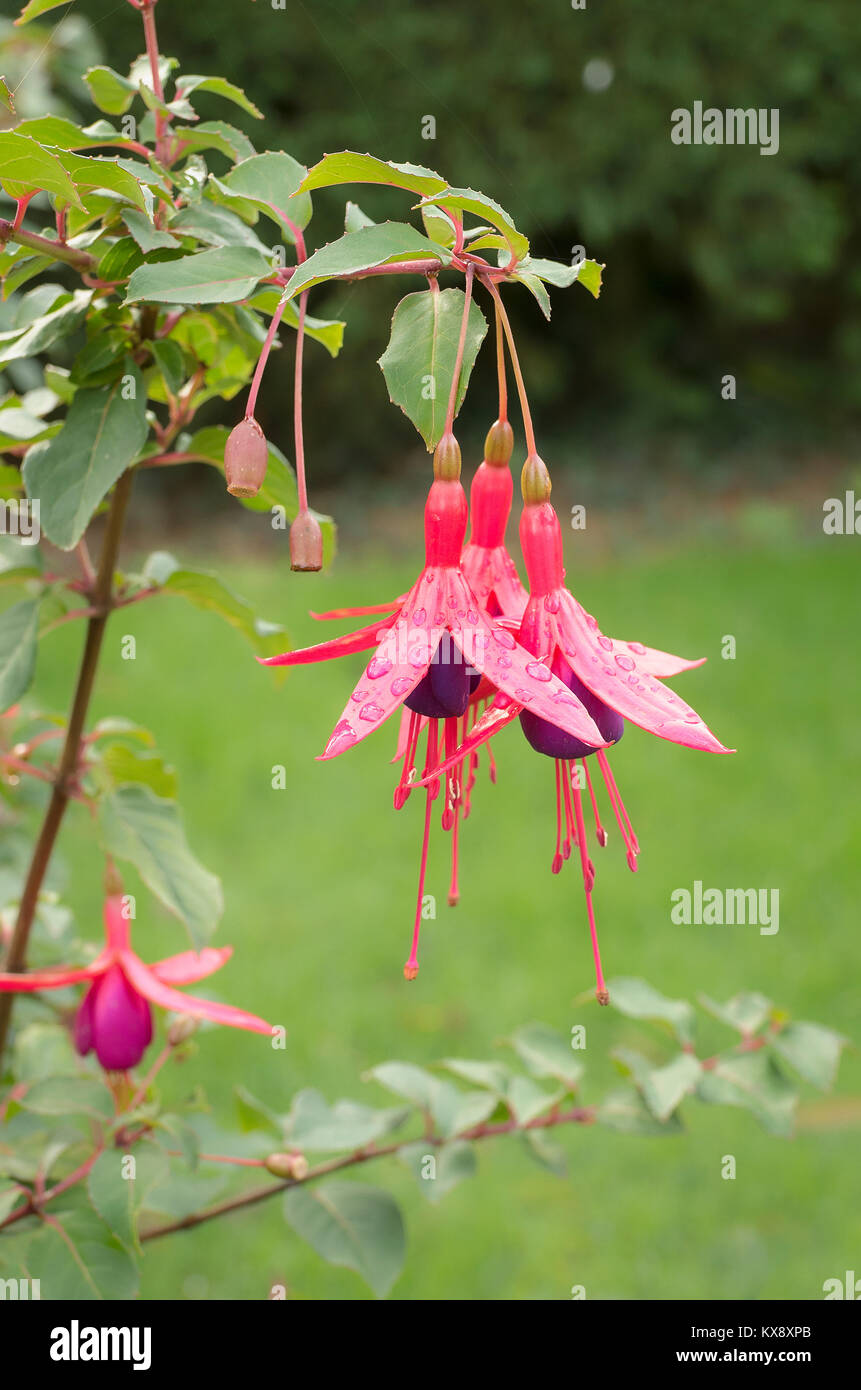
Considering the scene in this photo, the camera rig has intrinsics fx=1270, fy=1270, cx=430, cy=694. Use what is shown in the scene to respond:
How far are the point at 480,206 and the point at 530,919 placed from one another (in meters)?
1.97

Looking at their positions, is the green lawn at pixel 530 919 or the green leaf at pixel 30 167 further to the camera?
the green lawn at pixel 530 919

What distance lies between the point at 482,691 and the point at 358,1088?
4.92 ft

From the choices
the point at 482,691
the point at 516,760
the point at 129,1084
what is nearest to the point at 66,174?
the point at 482,691

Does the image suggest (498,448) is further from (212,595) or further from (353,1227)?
(353,1227)

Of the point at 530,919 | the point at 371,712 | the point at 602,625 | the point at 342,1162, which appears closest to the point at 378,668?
the point at 371,712

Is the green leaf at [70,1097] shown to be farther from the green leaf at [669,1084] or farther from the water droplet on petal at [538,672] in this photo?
the water droplet on petal at [538,672]

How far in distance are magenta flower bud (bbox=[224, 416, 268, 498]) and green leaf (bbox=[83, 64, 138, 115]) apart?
15.9 inches

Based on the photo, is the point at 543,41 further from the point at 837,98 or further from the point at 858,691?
the point at 858,691

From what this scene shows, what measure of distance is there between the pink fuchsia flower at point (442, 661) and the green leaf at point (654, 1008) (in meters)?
0.52

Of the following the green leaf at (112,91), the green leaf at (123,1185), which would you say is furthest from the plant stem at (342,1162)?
the green leaf at (112,91)

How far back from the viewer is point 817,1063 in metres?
1.00

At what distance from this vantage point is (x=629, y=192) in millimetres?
4262

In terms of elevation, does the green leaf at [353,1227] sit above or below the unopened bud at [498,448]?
below

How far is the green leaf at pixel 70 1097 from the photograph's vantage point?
859 mm
